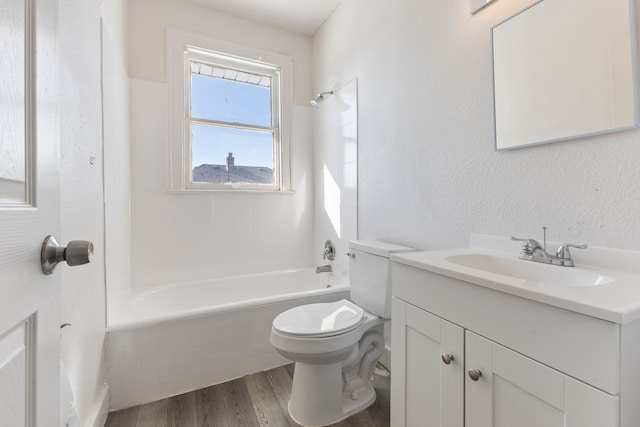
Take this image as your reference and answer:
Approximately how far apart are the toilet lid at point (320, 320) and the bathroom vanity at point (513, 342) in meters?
0.32

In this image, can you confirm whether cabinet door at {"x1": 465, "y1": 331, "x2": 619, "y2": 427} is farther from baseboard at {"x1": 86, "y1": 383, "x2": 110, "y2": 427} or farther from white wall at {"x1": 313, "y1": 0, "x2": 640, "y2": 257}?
baseboard at {"x1": 86, "y1": 383, "x2": 110, "y2": 427}

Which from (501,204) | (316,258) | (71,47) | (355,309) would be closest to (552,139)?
(501,204)

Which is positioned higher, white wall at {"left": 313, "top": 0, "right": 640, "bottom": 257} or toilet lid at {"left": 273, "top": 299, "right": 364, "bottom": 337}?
white wall at {"left": 313, "top": 0, "right": 640, "bottom": 257}

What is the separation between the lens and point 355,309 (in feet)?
5.06

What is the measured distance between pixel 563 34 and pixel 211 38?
2.29 metres

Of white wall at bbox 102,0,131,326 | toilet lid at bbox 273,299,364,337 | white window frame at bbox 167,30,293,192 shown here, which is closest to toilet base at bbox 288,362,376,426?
toilet lid at bbox 273,299,364,337

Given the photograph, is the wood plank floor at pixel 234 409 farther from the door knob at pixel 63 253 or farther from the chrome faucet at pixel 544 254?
the door knob at pixel 63 253

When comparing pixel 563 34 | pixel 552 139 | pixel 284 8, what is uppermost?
pixel 284 8

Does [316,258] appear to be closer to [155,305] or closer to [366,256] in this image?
[366,256]

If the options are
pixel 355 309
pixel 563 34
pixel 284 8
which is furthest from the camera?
pixel 284 8

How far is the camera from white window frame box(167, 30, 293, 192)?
2203 mm

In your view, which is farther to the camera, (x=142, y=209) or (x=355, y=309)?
(x=142, y=209)

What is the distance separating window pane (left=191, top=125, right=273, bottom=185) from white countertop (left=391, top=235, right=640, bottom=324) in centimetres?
178

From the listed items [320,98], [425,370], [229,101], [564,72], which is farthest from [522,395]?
[229,101]
